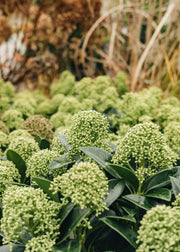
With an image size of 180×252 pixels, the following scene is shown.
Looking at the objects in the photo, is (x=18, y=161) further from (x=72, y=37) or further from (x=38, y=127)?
(x=72, y=37)

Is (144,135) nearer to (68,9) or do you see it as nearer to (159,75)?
(159,75)

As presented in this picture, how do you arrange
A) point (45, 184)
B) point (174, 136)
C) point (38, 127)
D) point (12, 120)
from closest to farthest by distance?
point (45, 184) < point (174, 136) < point (38, 127) < point (12, 120)

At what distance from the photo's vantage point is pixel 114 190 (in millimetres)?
843

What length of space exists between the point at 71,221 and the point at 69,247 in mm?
69

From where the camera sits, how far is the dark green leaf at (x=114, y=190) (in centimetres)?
82

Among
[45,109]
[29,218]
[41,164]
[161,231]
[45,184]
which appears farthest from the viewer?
[45,109]

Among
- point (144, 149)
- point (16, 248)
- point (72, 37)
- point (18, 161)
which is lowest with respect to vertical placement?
point (16, 248)

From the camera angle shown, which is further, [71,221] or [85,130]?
[85,130]

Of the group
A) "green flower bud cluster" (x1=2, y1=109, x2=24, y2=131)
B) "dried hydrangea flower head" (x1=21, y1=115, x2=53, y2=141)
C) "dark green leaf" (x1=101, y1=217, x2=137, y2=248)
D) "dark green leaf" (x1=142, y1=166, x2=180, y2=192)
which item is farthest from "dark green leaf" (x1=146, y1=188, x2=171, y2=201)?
"green flower bud cluster" (x1=2, y1=109, x2=24, y2=131)

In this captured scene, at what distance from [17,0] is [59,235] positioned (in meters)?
3.06

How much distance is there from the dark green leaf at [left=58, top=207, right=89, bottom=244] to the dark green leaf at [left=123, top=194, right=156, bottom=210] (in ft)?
0.45

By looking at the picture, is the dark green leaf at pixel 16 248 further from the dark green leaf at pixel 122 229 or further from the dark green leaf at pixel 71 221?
the dark green leaf at pixel 122 229

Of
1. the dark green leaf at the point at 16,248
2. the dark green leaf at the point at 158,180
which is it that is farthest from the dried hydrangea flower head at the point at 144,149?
the dark green leaf at the point at 16,248

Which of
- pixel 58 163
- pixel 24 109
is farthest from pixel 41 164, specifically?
pixel 24 109
